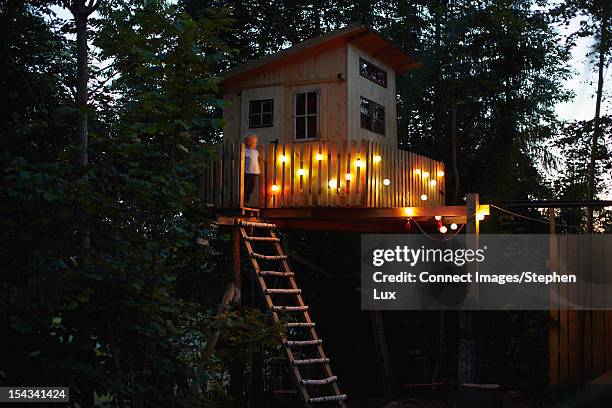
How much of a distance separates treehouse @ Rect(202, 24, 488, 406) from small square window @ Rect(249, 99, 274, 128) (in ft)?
0.07

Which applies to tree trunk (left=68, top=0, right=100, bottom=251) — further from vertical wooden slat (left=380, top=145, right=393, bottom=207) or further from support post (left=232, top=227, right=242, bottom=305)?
vertical wooden slat (left=380, top=145, right=393, bottom=207)

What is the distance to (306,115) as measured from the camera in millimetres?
16625

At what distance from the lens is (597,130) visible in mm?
21891

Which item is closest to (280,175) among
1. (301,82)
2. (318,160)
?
(318,160)

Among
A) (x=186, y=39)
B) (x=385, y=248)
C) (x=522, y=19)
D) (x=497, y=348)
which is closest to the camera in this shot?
(x=186, y=39)

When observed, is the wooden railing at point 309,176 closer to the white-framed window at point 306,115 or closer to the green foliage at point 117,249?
the white-framed window at point 306,115

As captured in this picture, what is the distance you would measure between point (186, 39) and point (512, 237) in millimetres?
14439

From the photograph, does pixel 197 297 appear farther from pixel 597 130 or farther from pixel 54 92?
pixel 597 130

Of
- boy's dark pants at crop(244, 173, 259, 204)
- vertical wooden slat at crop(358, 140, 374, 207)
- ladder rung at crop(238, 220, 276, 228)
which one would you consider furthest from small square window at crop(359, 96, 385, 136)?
ladder rung at crop(238, 220, 276, 228)

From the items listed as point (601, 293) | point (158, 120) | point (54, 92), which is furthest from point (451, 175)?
point (158, 120)

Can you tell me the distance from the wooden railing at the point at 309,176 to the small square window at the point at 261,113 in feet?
4.58

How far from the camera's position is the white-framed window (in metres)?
16.5

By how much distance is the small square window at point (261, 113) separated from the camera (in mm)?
17000

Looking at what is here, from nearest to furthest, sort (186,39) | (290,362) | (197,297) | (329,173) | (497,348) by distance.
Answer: (186,39), (290,362), (329,173), (197,297), (497,348)
